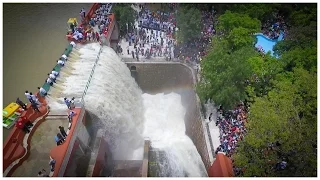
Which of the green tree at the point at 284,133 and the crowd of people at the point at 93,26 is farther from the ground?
the crowd of people at the point at 93,26

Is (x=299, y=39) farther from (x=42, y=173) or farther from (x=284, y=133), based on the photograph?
(x=42, y=173)

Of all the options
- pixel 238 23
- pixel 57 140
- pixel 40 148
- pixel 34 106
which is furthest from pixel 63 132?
pixel 238 23

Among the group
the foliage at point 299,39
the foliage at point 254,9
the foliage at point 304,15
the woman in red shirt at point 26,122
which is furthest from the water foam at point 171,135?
the foliage at point 304,15

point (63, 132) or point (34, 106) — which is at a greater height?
point (34, 106)

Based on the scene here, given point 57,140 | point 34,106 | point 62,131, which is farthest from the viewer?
point 34,106

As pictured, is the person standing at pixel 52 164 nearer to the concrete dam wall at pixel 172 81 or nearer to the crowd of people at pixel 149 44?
the concrete dam wall at pixel 172 81

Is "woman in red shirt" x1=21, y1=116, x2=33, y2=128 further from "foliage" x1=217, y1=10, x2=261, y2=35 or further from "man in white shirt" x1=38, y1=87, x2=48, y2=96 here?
"foliage" x1=217, y1=10, x2=261, y2=35

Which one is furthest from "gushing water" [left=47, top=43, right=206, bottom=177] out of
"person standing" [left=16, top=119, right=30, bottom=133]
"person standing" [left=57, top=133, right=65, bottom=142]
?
"person standing" [left=57, top=133, right=65, bottom=142]
